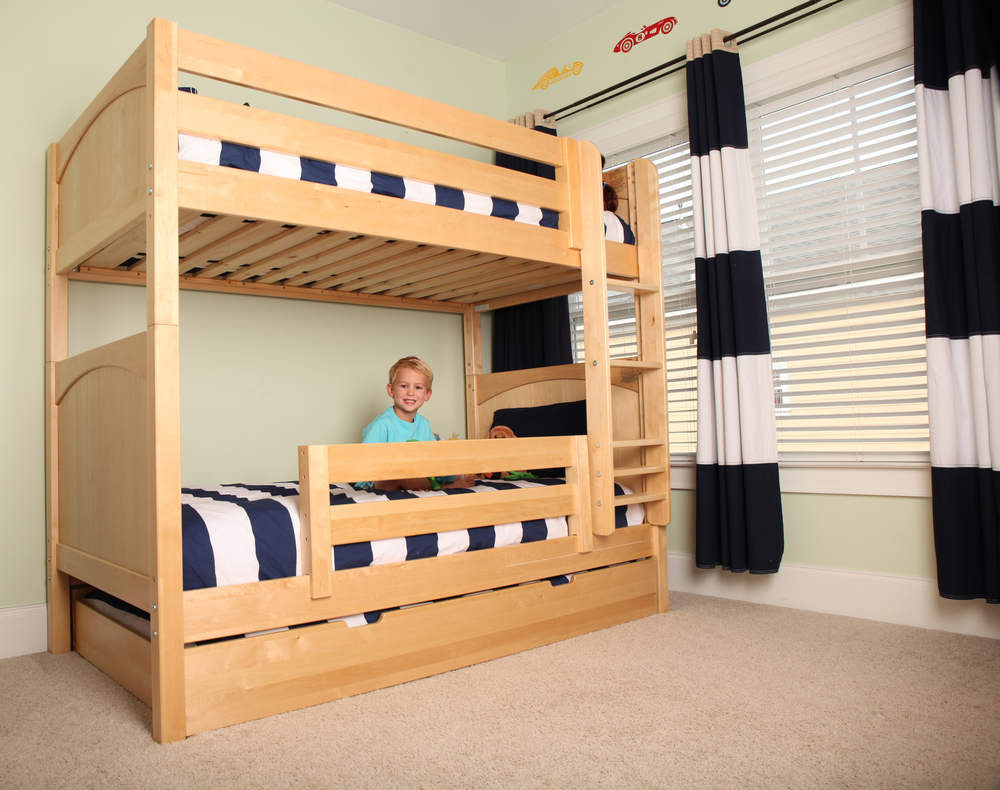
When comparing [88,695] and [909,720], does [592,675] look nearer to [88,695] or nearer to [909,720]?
[909,720]

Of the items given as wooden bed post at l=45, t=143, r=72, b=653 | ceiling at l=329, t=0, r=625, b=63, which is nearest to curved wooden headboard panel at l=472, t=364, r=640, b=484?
ceiling at l=329, t=0, r=625, b=63

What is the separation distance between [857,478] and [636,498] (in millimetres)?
765

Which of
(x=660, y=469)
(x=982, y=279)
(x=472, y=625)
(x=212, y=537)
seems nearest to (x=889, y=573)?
(x=660, y=469)

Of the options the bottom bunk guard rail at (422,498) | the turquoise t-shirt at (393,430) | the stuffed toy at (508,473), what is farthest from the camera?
the stuffed toy at (508,473)

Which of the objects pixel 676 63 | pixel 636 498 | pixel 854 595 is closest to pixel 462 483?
pixel 636 498

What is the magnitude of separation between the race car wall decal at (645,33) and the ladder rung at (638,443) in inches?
68.4

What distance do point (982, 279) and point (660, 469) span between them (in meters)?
1.14

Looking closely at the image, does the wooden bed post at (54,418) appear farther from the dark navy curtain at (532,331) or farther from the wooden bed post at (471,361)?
the dark navy curtain at (532,331)

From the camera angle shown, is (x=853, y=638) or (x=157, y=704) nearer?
(x=157, y=704)

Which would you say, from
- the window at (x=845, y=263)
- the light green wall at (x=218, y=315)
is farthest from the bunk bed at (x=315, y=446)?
the window at (x=845, y=263)

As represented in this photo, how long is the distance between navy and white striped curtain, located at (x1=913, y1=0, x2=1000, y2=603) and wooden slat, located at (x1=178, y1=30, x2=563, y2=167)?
117 cm

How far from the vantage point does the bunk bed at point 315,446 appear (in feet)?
5.35

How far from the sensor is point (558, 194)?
2.39m

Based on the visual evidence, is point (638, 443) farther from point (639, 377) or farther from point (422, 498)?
point (422, 498)
